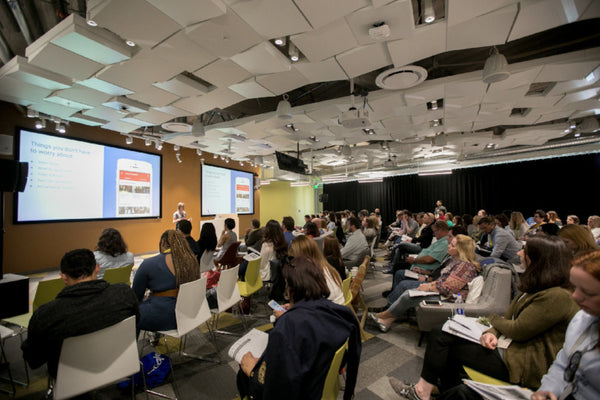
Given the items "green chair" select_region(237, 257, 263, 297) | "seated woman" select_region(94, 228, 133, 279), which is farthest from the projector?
"seated woman" select_region(94, 228, 133, 279)

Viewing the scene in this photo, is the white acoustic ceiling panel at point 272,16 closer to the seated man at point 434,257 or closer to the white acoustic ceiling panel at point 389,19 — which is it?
the white acoustic ceiling panel at point 389,19

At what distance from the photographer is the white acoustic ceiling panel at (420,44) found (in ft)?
9.86

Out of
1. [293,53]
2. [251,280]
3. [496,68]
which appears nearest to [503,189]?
[496,68]

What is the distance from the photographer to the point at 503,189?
36.6ft

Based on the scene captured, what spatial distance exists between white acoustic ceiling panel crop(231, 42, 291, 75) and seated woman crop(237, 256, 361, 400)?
113 inches

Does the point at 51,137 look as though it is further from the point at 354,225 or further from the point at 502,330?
the point at 502,330

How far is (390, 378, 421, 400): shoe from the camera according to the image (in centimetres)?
200

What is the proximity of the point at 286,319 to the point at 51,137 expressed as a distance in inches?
299

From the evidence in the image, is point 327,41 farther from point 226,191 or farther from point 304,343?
point 226,191

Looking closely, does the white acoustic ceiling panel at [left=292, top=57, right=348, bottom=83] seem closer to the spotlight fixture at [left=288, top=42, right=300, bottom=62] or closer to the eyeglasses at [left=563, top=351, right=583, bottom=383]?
the spotlight fixture at [left=288, top=42, right=300, bottom=62]

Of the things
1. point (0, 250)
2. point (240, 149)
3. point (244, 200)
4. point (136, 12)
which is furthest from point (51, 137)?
point (244, 200)

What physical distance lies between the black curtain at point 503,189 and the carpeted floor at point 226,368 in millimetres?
10551

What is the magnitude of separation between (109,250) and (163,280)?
150 centimetres

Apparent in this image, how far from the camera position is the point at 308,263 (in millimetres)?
1382
